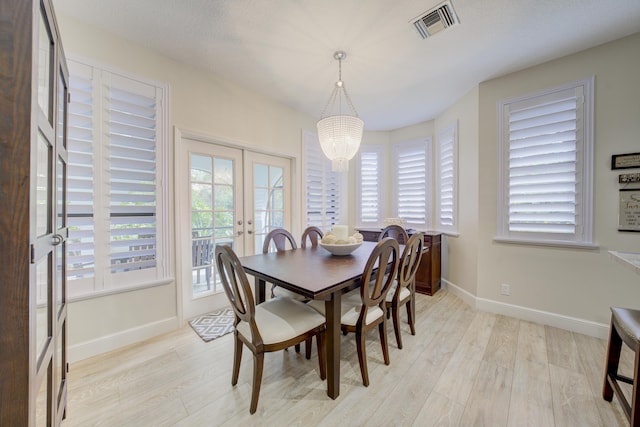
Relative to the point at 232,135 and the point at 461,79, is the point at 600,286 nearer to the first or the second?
the point at 461,79

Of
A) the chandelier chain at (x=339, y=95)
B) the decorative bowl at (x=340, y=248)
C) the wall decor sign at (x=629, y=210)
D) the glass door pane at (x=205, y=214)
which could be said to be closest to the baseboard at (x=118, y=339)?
the glass door pane at (x=205, y=214)

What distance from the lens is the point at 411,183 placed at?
4133 mm

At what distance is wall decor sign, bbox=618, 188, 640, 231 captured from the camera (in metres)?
2.07

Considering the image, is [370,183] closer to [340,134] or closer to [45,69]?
[340,134]

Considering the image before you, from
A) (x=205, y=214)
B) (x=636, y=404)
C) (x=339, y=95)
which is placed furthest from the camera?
(x=339, y=95)

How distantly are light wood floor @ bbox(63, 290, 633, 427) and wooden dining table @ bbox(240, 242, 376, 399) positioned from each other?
0.27 metres

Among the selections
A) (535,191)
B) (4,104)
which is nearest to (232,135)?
(4,104)

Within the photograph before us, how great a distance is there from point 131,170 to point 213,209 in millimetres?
838

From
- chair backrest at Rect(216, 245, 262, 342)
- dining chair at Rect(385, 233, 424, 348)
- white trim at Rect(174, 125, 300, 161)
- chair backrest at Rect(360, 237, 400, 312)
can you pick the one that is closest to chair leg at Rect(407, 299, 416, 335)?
dining chair at Rect(385, 233, 424, 348)

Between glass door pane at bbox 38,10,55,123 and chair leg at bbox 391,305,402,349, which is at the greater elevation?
glass door pane at bbox 38,10,55,123

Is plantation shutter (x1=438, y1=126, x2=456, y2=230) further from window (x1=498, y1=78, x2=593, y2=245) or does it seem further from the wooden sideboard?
window (x1=498, y1=78, x2=593, y2=245)

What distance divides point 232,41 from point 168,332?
2.76m

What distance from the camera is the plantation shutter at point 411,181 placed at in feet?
13.2

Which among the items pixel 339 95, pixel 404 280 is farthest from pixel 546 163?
pixel 339 95
